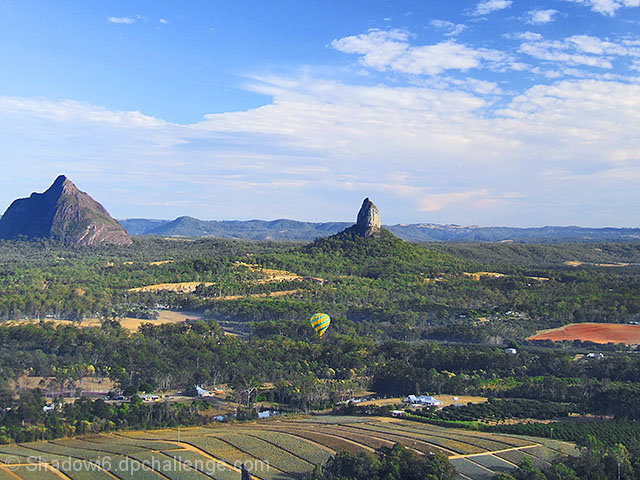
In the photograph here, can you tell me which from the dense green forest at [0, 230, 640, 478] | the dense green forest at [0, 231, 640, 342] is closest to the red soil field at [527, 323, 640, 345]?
the dense green forest at [0, 231, 640, 342]

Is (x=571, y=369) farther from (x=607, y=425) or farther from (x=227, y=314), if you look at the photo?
(x=227, y=314)

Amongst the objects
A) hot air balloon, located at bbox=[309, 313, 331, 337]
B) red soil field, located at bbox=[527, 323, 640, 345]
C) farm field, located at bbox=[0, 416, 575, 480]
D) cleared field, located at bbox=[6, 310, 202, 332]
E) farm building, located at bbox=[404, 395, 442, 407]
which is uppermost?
hot air balloon, located at bbox=[309, 313, 331, 337]

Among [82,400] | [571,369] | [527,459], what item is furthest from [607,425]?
[82,400]

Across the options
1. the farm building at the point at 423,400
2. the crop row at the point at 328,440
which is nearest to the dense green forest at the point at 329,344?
the farm building at the point at 423,400

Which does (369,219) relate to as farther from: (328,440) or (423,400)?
(328,440)

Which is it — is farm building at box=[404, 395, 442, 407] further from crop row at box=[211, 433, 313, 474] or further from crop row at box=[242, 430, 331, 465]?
crop row at box=[211, 433, 313, 474]

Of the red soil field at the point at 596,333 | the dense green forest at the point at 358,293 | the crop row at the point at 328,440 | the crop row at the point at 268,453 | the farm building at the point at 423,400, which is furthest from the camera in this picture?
the dense green forest at the point at 358,293

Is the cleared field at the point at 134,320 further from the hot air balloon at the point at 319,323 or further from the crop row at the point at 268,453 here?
the crop row at the point at 268,453
